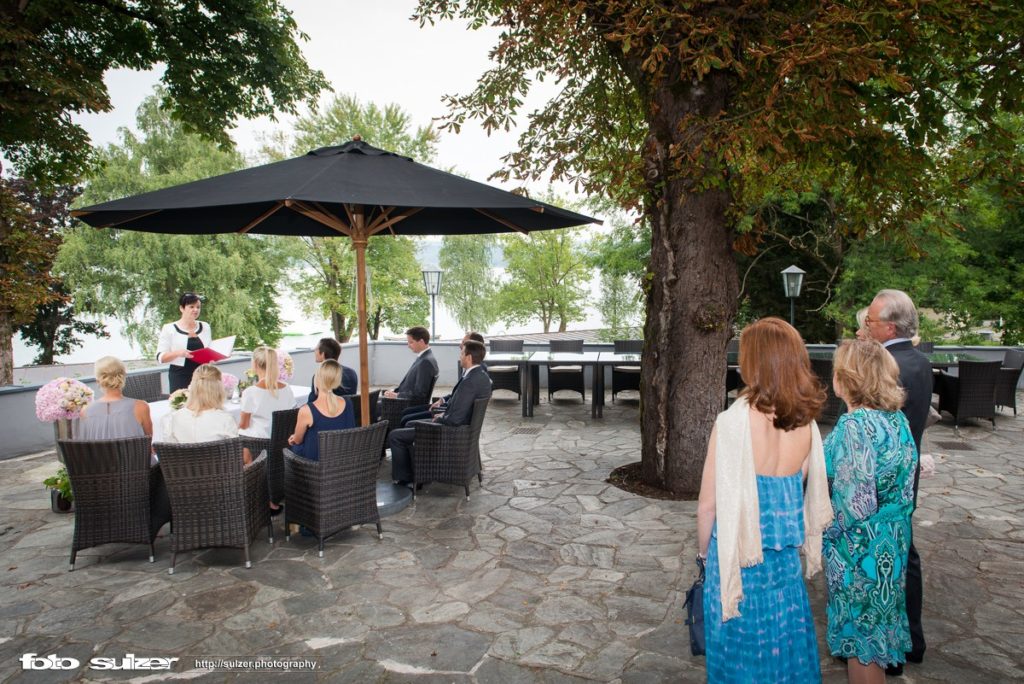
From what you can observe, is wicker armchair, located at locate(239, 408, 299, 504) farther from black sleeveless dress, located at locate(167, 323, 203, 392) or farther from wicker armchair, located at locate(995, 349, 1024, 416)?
wicker armchair, located at locate(995, 349, 1024, 416)

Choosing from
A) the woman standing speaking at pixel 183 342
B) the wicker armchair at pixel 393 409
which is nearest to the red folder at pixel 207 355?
the woman standing speaking at pixel 183 342

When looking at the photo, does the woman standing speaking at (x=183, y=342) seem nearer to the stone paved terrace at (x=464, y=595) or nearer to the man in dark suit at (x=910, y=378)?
the stone paved terrace at (x=464, y=595)

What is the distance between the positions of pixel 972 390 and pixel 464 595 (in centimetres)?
776

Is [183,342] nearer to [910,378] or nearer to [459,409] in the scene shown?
[459,409]

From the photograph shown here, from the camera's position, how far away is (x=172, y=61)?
40.8ft

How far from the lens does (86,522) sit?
4164 millimetres

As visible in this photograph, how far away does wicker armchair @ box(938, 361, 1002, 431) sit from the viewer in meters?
8.34

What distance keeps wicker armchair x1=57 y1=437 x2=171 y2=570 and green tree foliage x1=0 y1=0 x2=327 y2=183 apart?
8.54 meters

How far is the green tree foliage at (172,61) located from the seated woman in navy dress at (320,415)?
28.0ft

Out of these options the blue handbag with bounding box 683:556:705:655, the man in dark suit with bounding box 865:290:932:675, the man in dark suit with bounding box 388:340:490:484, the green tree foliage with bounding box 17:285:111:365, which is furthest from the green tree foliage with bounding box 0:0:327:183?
the green tree foliage with bounding box 17:285:111:365

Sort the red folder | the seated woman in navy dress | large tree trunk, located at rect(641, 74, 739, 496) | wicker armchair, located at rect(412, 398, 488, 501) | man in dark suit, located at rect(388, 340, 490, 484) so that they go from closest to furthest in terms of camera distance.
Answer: the seated woman in navy dress
wicker armchair, located at rect(412, 398, 488, 501)
man in dark suit, located at rect(388, 340, 490, 484)
large tree trunk, located at rect(641, 74, 739, 496)
the red folder

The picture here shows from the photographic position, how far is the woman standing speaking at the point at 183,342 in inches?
249

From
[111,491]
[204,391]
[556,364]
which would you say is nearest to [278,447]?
[204,391]

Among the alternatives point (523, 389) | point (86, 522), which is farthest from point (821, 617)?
point (523, 389)
